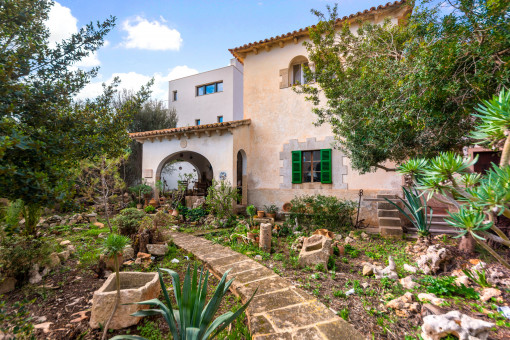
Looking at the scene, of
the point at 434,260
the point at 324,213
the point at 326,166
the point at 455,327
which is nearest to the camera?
the point at 455,327

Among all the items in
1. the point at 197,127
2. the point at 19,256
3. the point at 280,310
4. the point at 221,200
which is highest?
the point at 197,127

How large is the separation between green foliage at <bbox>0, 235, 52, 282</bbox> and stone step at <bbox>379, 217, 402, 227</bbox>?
280 inches

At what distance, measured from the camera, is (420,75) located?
2916 mm

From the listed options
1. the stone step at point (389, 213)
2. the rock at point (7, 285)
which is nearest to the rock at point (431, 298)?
the stone step at point (389, 213)

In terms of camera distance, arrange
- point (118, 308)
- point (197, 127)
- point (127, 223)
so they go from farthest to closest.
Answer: point (197, 127) < point (127, 223) < point (118, 308)

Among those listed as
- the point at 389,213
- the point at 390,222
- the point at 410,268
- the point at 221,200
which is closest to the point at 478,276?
the point at 410,268

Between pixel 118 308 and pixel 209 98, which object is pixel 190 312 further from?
pixel 209 98

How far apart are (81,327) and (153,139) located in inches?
343

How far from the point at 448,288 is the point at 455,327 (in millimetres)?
1238

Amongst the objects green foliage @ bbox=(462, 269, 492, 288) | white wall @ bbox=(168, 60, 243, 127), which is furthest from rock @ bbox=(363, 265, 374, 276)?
white wall @ bbox=(168, 60, 243, 127)

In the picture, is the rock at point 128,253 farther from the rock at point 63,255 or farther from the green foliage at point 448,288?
the green foliage at point 448,288

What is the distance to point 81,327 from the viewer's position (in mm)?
2324

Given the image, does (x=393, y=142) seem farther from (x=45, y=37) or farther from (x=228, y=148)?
(x=45, y=37)

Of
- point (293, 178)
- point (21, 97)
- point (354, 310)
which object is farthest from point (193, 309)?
point (293, 178)
